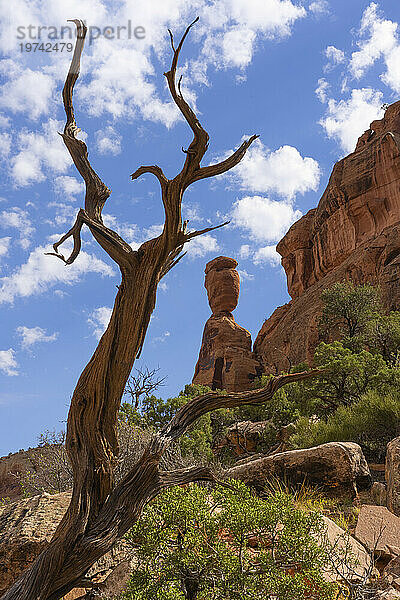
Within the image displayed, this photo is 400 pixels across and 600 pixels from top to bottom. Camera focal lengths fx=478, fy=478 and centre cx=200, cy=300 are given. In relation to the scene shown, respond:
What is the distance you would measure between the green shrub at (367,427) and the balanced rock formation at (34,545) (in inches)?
310

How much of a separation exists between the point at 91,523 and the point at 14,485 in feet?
89.7

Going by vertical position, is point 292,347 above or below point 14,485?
above

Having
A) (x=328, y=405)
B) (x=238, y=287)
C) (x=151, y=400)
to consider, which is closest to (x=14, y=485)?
(x=151, y=400)

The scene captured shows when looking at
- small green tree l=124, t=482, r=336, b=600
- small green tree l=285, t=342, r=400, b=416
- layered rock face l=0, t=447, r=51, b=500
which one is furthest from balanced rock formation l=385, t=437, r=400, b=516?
layered rock face l=0, t=447, r=51, b=500

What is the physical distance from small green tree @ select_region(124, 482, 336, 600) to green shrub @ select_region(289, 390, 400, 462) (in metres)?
7.72

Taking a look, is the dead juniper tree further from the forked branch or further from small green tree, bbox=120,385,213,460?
small green tree, bbox=120,385,213,460

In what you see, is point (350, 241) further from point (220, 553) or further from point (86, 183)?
point (220, 553)

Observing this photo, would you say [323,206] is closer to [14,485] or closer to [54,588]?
[14,485]

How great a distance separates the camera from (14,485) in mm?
27562

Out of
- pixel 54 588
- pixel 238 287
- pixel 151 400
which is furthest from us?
pixel 238 287

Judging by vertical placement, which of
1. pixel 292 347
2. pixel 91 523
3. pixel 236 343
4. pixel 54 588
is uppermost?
pixel 236 343

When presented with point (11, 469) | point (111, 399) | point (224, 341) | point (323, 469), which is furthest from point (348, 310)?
point (111, 399)

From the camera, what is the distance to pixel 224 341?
132 feet

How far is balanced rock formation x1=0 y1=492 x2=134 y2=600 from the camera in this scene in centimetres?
456
